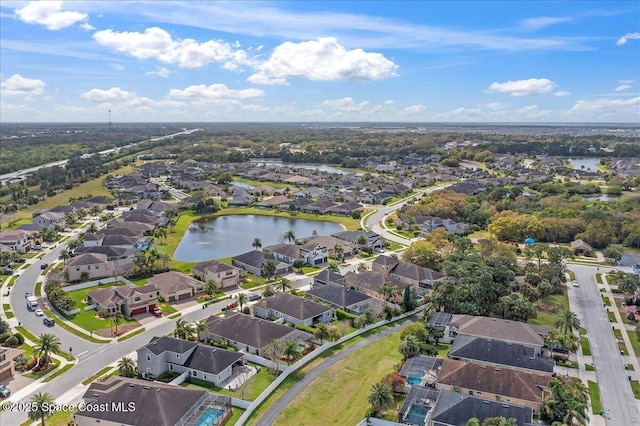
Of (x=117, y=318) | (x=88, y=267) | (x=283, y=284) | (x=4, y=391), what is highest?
(x=88, y=267)

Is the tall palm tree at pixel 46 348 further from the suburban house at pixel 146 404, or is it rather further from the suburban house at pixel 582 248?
the suburban house at pixel 582 248

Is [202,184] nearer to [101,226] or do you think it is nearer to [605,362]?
[101,226]

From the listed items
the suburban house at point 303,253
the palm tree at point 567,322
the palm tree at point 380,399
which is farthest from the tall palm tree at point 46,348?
the palm tree at point 567,322

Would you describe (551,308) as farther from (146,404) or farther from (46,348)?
(46,348)

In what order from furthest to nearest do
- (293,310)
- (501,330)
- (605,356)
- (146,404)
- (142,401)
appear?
(293,310) → (501,330) → (605,356) → (142,401) → (146,404)

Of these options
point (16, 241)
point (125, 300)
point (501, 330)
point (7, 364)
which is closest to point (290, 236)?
point (125, 300)

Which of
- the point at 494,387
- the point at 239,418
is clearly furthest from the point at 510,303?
the point at 239,418
